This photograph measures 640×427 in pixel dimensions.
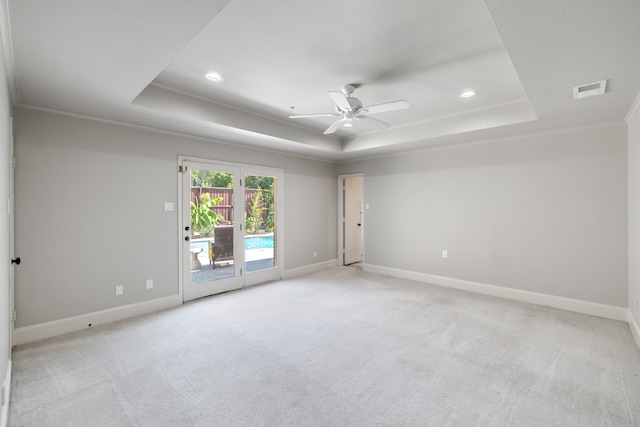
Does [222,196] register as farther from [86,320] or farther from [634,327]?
[634,327]

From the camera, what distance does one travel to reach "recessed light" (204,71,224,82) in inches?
116

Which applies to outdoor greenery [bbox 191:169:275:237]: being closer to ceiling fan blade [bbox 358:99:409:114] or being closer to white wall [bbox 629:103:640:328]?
ceiling fan blade [bbox 358:99:409:114]

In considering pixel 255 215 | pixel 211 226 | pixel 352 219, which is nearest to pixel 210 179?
pixel 211 226

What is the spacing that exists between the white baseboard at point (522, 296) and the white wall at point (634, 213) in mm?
256

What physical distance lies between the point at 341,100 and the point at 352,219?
171 inches

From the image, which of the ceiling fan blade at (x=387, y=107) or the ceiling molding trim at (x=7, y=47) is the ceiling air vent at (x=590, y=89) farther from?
the ceiling molding trim at (x=7, y=47)

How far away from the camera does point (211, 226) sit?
462cm

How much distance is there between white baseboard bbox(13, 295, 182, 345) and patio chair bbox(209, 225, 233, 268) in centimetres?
80

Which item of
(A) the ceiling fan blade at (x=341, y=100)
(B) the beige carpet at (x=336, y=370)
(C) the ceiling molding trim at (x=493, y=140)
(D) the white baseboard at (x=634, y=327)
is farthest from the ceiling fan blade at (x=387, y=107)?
(D) the white baseboard at (x=634, y=327)

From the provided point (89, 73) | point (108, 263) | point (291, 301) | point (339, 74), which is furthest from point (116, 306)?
point (339, 74)

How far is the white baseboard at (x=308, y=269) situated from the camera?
18.9ft

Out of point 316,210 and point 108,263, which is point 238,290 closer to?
point 108,263

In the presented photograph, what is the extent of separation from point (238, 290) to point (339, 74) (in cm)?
371

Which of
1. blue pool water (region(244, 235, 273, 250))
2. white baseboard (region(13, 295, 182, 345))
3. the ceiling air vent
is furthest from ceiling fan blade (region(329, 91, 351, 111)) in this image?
white baseboard (region(13, 295, 182, 345))
